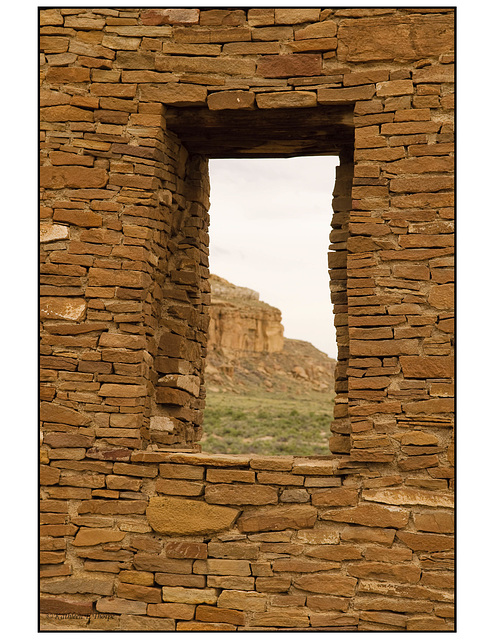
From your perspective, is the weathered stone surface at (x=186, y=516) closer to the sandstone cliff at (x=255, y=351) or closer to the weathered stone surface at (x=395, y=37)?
the weathered stone surface at (x=395, y=37)

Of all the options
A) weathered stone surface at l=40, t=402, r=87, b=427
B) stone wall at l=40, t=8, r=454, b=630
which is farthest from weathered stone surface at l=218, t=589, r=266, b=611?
weathered stone surface at l=40, t=402, r=87, b=427

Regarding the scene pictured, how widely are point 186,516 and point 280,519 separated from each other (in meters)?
0.64

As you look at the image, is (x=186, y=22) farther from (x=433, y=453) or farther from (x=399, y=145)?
(x=433, y=453)

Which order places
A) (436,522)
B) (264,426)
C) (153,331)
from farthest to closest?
(264,426)
(153,331)
(436,522)

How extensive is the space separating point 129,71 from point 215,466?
290cm

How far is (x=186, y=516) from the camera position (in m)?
4.45

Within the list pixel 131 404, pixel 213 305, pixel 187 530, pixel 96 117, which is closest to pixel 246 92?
pixel 96 117

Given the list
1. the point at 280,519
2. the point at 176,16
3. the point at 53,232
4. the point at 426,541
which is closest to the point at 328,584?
the point at 280,519

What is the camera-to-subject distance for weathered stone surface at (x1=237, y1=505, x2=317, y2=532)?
437cm

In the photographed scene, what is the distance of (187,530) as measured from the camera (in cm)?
444

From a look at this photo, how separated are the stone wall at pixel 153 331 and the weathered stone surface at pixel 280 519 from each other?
14 millimetres

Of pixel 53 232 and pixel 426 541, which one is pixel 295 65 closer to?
pixel 53 232

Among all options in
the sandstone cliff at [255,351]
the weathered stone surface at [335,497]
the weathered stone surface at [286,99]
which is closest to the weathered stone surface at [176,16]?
the weathered stone surface at [286,99]

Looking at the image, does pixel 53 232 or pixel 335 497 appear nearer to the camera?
pixel 335 497
